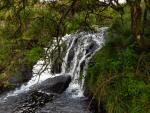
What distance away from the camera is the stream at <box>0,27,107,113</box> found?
12.0 metres

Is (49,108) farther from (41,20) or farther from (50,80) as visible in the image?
(41,20)

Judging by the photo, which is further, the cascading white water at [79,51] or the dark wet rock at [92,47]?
the dark wet rock at [92,47]

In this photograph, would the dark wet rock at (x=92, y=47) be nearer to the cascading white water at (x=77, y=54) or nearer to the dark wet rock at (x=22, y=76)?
the cascading white water at (x=77, y=54)

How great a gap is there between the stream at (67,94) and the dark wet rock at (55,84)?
0.57ft

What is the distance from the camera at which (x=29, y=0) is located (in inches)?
292

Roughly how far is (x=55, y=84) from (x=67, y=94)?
1.07 meters

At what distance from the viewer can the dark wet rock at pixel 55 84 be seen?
1395cm

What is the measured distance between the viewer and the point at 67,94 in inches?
524

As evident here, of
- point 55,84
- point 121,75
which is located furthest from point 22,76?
point 121,75

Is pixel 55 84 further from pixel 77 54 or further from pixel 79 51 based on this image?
pixel 79 51

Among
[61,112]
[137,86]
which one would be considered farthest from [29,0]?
[61,112]

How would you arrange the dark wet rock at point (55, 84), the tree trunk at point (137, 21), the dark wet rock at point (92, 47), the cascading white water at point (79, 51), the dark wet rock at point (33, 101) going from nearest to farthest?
the tree trunk at point (137, 21)
the dark wet rock at point (33, 101)
the dark wet rock at point (55, 84)
the cascading white water at point (79, 51)
the dark wet rock at point (92, 47)

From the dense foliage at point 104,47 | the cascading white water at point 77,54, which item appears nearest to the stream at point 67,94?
the cascading white water at point 77,54

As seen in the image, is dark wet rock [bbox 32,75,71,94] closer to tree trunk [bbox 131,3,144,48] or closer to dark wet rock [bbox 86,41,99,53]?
dark wet rock [bbox 86,41,99,53]
